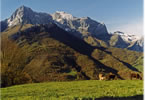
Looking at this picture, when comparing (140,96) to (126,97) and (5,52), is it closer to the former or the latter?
(126,97)

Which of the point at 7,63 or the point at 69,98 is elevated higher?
the point at 7,63

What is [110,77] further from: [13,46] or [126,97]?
[13,46]

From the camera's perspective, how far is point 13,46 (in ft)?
136

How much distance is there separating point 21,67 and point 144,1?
1528 inches

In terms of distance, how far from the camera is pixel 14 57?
40.4 m

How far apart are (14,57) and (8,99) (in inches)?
1204

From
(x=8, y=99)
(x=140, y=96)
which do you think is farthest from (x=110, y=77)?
(x=8, y=99)

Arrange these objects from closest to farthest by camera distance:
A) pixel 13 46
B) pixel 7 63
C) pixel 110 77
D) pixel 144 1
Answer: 1. pixel 144 1
2. pixel 110 77
3. pixel 7 63
4. pixel 13 46

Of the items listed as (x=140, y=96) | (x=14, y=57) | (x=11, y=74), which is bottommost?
(x=140, y=96)

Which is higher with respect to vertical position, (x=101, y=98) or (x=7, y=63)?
(x=7, y=63)

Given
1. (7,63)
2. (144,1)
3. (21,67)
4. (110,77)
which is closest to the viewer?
(144,1)

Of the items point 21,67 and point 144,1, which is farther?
point 21,67

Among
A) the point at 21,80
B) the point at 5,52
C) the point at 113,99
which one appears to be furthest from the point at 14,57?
the point at 113,99

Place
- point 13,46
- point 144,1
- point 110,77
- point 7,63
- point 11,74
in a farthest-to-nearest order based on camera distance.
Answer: point 13,46 → point 7,63 → point 11,74 → point 110,77 → point 144,1
